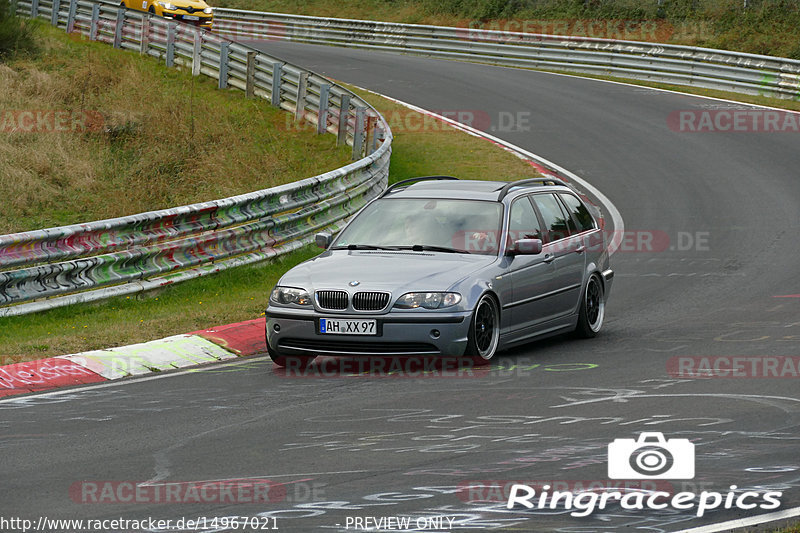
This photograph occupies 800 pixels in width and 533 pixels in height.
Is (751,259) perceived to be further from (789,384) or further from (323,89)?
(323,89)

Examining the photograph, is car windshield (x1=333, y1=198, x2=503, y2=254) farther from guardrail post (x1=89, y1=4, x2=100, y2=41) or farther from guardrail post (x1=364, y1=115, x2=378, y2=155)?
guardrail post (x1=89, y1=4, x2=100, y2=41)

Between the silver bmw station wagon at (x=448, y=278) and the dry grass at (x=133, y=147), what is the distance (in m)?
9.32

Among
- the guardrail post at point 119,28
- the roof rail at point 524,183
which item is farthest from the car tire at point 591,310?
the guardrail post at point 119,28

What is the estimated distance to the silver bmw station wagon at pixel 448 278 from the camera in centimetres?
997

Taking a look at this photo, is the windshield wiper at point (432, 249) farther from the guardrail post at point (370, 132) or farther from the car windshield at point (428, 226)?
the guardrail post at point (370, 132)

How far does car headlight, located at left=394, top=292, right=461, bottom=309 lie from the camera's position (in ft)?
32.7

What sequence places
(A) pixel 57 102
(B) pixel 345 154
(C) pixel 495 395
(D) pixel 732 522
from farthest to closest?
(A) pixel 57 102 < (B) pixel 345 154 < (C) pixel 495 395 < (D) pixel 732 522

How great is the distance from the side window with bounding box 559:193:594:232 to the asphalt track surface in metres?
1.07

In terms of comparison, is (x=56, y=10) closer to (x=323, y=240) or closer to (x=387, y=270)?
(x=323, y=240)

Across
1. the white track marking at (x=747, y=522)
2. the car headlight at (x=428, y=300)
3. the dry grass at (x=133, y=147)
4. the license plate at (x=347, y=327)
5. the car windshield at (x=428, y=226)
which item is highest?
the white track marking at (x=747, y=522)

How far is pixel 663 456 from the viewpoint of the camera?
698 cm

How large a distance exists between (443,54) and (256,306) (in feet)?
98.0

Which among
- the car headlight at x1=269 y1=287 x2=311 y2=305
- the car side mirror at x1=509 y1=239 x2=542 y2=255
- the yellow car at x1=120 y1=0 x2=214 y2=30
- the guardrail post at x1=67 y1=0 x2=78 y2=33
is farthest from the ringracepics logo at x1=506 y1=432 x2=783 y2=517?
the yellow car at x1=120 y1=0 x2=214 y2=30

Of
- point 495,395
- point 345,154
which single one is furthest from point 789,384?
point 345,154
